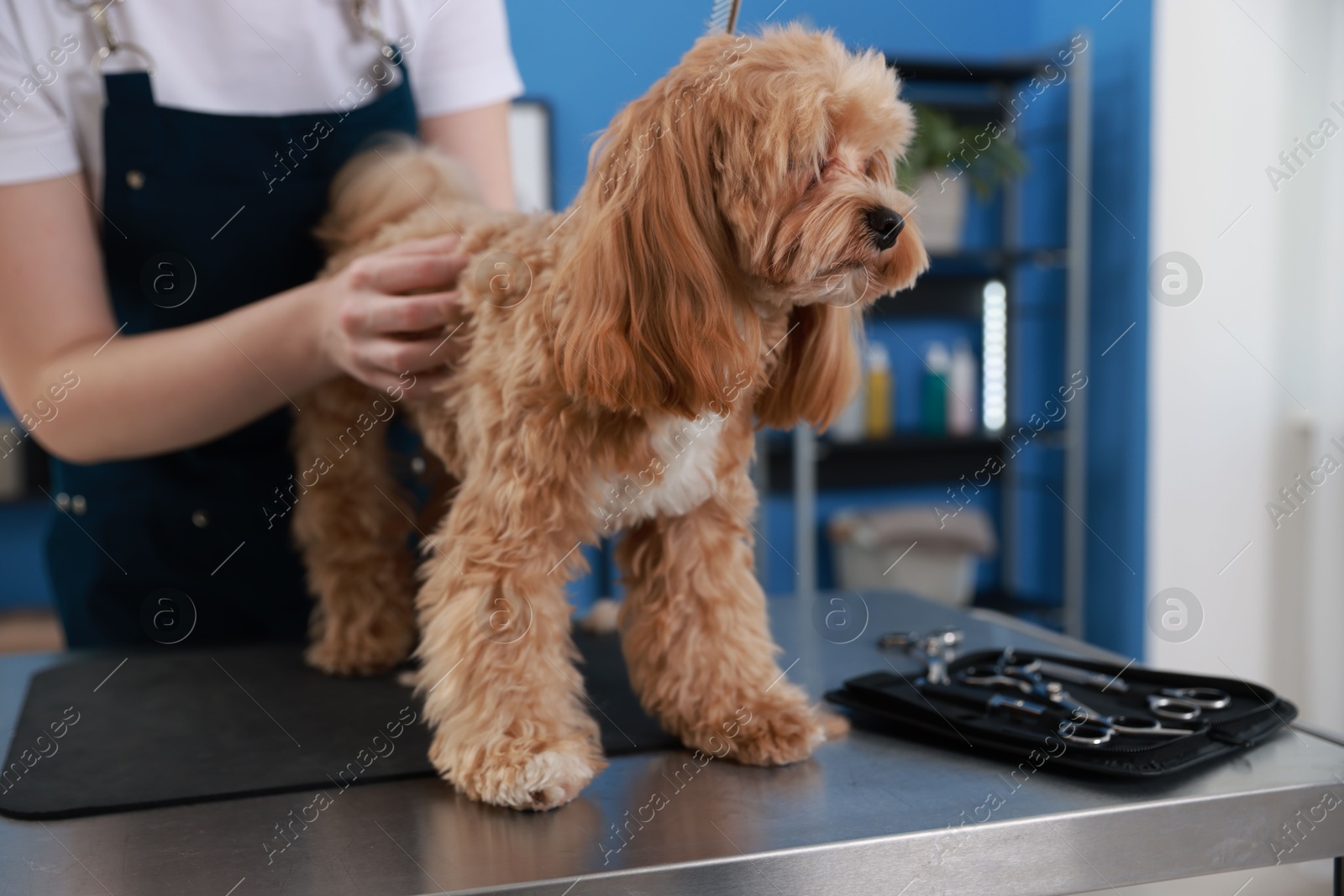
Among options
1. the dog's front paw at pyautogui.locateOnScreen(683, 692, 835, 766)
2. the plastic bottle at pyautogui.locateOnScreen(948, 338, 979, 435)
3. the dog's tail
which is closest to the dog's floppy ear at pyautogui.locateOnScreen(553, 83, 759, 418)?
the dog's front paw at pyautogui.locateOnScreen(683, 692, 835, 766)

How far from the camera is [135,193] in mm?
1382

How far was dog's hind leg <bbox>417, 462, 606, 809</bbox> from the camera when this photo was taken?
100cm

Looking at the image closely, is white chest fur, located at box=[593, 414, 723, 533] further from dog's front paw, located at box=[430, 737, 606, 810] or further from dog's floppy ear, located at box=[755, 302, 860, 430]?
dog's front paw, located at box=[430, 737, 606, 810]

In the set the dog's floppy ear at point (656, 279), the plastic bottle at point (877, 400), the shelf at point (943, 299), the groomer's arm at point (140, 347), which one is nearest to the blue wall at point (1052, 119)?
the shelf at point (943, 299)

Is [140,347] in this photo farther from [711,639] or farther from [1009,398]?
[1009,398]

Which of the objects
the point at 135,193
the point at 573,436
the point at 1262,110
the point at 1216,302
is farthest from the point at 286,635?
the point at 1262,110

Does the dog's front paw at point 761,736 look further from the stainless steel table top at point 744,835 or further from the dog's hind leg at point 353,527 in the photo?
the dog's hind leg at point 353,527

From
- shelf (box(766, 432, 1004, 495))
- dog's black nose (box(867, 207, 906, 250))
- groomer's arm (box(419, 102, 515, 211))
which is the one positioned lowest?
shelf (box(766, 432, 1004, 495))

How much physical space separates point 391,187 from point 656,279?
610mm

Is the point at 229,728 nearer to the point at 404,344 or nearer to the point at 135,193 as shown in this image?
the point at 404,344

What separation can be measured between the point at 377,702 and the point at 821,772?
554 millimetres

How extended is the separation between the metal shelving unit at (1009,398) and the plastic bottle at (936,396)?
0.08 m

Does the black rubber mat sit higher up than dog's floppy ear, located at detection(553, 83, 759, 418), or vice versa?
dog's floppy ear, located at detection(553, 83, 759, 418)

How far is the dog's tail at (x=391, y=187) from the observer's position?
4.50 feet
